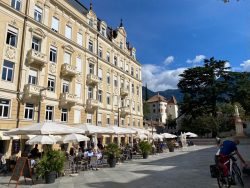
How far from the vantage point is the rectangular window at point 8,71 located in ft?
70.8

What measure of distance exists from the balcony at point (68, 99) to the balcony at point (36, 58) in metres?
4.30

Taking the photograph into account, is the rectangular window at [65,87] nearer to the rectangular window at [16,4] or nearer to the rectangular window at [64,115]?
the rectangular window at [64,115]

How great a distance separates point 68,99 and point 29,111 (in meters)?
5.03

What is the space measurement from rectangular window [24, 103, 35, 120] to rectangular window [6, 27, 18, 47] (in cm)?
612

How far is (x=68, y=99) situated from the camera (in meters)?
27.5

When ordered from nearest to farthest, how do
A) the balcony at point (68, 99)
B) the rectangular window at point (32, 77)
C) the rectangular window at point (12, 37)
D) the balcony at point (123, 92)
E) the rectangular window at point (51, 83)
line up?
the rectangular window at point (12, 37)
the rectangular window at point (32, 77)
the rectangular window at point (51, 83)
the balcony at point (68, 99)
the balcony at point (123, 92)

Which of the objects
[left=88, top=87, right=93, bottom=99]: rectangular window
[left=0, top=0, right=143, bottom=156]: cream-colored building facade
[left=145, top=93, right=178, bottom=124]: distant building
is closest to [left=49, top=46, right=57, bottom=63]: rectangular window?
[left=0, top=0, right=143, bottom=156]: cream-colored building facade

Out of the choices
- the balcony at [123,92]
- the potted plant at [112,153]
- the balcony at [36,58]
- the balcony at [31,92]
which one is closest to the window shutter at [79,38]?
the balcony at [36,58]

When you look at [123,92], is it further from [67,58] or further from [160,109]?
[160,109]

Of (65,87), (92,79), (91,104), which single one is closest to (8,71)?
(65,87)

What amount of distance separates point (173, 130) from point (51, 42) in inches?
3184

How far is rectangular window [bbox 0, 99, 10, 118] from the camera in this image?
68.8 feet

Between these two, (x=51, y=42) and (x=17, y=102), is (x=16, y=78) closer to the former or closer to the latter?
(x=17, y=102)

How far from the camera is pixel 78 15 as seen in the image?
106 ft
